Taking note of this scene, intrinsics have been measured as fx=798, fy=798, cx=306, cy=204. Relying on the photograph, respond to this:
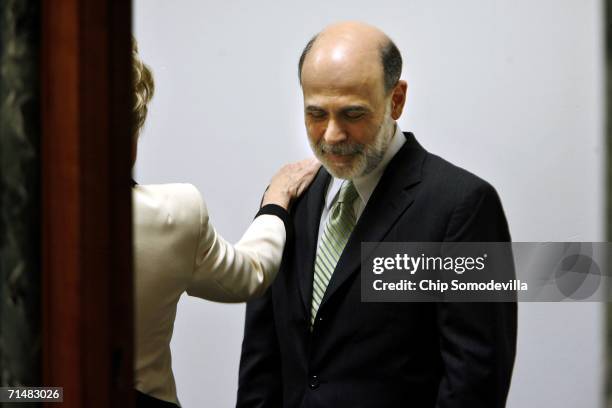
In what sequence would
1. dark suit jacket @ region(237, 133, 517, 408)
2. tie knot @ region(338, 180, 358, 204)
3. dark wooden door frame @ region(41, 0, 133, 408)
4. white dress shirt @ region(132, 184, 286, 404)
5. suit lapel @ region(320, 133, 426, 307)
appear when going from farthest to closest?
tie knot @ region(338, 180, 358, 204), suit lapel @ region(320, 133, 426, 307), dark suit jacket @ region(237, 133, 517, 408), white dress shirt @ region(132, 184, 286, 404), dark wooden door frame @ region(41, 0, 133, 408)

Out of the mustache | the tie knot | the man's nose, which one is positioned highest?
the man's nose

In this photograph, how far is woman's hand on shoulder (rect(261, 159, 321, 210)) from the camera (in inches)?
71.3

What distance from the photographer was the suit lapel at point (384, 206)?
1694 mm

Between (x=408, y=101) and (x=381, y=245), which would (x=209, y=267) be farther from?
(x=408, y=101)

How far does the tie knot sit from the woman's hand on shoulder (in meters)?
0.10

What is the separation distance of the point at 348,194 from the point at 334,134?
0.58 feet

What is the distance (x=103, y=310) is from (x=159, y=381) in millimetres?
649

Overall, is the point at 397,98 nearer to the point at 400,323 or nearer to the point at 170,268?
the point at 400,323

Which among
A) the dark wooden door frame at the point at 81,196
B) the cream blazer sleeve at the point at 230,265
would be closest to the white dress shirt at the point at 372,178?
the cream blazer sleeve at the point at 230,265

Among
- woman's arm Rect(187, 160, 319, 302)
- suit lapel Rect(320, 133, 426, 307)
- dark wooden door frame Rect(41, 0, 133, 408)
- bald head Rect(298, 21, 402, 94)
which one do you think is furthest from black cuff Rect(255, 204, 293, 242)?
dark wooden door frame Rect(41, 0, 133, 408)

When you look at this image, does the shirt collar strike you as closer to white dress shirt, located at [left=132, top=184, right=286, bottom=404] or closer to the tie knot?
the tie knot

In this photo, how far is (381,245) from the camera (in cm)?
169

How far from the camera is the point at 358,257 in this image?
→ 1.70m

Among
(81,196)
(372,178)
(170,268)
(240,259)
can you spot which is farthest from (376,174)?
(81,196)
